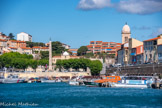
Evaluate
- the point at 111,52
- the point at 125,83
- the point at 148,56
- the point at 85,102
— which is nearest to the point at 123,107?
the point at 85,102

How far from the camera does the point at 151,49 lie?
9738cm

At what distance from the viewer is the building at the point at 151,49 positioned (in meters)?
94.6

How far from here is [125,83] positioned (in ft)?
226

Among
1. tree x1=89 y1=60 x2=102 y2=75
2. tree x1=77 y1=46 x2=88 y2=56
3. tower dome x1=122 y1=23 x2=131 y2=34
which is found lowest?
tree x1=89 y1=60 x2=102 y2=75

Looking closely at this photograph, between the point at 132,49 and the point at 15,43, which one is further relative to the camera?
the point at 15,43

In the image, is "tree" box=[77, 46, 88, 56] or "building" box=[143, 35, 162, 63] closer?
"building" box=[143, 35, 162, 63]

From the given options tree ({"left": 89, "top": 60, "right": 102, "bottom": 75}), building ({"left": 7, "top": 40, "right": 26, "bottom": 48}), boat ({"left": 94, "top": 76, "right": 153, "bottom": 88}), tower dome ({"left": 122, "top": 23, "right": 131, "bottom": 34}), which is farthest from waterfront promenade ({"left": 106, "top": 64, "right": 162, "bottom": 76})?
Answer: building ({"left": 7, "top": 40, "right": 26, "bottom": 48})

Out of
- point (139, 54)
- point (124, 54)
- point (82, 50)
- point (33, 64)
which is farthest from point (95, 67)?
point (82, 50)

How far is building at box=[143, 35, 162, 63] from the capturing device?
94.6 m

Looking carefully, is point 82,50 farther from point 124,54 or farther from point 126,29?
point 124,54

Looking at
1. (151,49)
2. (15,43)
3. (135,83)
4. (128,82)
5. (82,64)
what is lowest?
(135,83)

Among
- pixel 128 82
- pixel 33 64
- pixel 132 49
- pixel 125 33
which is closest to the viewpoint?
pixel 128 82

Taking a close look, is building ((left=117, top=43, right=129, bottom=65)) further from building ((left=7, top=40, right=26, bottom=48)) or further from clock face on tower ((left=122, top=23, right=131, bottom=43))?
building ((left=7, top=40, right=26, bottom=48))

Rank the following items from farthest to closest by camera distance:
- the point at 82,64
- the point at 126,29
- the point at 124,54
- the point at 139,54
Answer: the point at 82,64 → the point at 126,29 → the point at 124,54 → the point at 139,54
